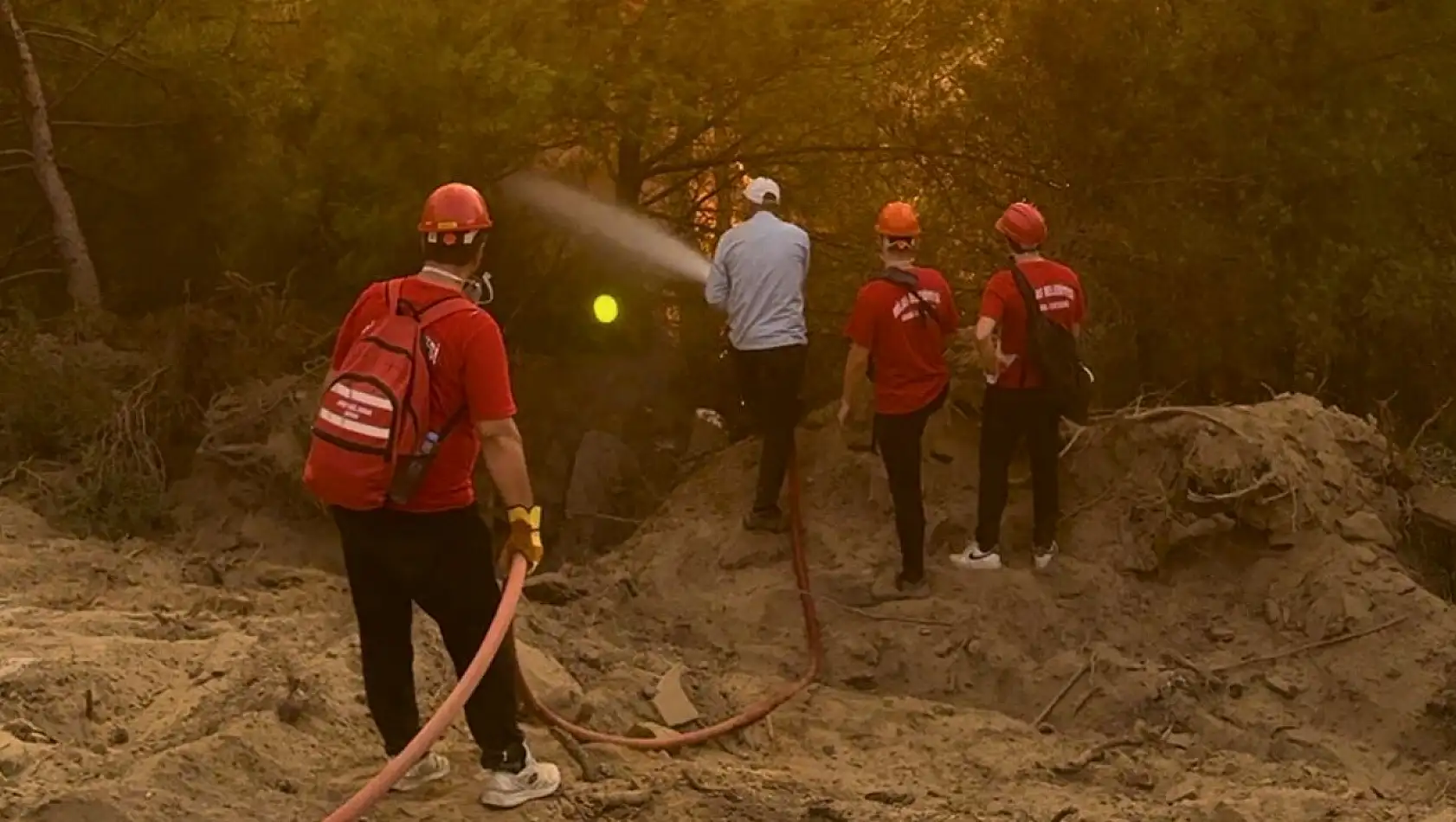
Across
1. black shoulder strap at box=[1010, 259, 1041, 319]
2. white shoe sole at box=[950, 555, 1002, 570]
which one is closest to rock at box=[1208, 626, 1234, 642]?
white shoe sole at box=[950, 555, 1002, 570]

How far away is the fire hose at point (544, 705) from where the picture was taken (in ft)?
12.3

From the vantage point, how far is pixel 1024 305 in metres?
6.55

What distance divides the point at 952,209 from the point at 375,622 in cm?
661

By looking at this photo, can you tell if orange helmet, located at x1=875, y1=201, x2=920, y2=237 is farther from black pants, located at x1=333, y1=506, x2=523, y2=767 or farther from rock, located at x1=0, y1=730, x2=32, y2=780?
rock, located at x1=0, y1=730, x2=32, y2=780

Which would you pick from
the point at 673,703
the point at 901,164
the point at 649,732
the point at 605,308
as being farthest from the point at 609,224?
the point at 649,732

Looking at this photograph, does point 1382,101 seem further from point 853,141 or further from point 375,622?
point 375,622

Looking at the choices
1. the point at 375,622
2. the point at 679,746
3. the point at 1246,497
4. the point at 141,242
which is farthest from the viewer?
the point at 141,242

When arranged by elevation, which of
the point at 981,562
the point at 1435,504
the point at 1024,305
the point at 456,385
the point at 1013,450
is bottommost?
the point at 981,562

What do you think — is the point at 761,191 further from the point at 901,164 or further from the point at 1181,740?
the point at 1181,740

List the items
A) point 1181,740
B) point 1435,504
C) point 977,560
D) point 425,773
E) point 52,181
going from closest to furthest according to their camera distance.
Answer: point 425,773
point 1181,740
point 977,560
point 1435,504
point 52,181

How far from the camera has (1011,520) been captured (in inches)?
293

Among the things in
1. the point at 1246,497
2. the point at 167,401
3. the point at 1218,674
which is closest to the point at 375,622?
the point at 1218,674

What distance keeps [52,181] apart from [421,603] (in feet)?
22.7

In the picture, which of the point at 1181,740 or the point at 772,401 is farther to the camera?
the point at 772,401
